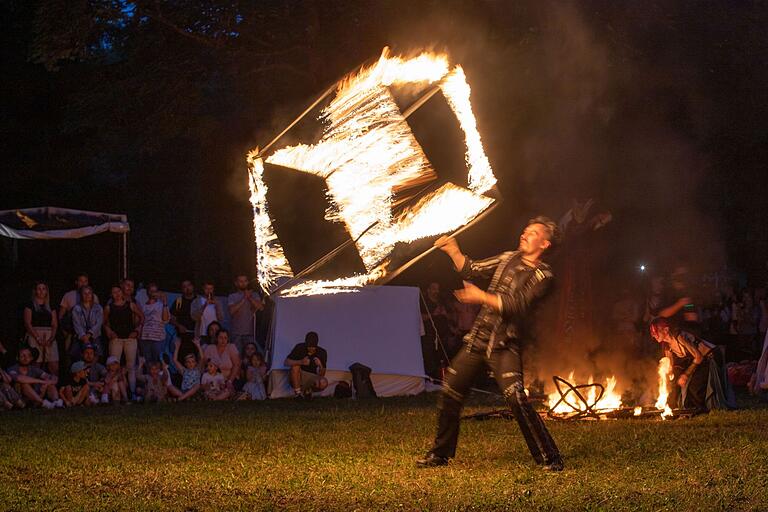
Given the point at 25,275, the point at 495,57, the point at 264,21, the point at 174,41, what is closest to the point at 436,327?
the point at 495,57

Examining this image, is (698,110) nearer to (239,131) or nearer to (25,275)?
(239,131)

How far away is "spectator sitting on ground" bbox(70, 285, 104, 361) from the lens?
15797 mm

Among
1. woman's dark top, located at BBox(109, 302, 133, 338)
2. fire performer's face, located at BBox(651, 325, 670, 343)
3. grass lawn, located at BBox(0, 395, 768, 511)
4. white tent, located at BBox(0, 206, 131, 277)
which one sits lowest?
grass lawn, located at BBox(0, 395, 768, 511)

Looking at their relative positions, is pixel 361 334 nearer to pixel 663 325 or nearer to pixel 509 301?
pixel 663 325

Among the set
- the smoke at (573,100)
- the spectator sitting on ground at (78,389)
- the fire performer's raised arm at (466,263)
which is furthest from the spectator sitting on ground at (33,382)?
the fire performer's raised arm at (466,263)

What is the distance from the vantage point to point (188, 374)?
53.7 ft

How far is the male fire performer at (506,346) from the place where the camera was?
8.59 m

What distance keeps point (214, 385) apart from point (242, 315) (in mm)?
1310

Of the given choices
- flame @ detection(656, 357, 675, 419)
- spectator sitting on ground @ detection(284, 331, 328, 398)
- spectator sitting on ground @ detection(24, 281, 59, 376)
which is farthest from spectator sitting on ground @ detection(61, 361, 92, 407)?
flame @ detection(656, 357, 675, 419)

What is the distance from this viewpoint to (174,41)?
869 inches

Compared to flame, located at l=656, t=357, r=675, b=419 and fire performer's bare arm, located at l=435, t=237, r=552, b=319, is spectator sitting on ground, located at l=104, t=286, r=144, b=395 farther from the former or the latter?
fire performer's bare arm, located at l=435, t=237, r=552, b=319

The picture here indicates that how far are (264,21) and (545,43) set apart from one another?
5.18 metres

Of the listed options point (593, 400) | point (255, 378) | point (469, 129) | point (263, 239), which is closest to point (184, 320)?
point (255, 378)

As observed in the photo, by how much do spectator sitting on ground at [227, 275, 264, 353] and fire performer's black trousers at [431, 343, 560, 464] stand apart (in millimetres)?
8476
